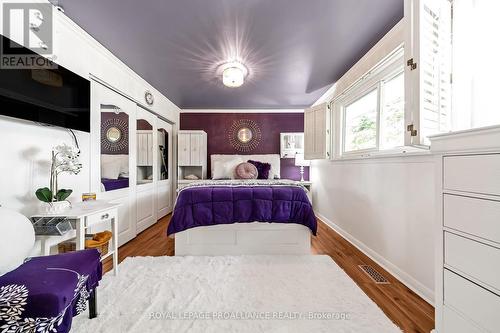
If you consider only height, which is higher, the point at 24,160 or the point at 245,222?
the point at 24,160

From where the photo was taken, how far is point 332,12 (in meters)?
1.78

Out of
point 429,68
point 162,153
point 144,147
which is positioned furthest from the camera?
point 162,153

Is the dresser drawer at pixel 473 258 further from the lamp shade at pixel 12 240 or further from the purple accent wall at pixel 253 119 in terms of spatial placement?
the purple accent wall at pixel 253 119

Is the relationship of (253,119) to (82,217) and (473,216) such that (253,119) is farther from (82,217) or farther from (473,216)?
(473,216)

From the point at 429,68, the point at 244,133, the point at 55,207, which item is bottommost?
the point at 55,207

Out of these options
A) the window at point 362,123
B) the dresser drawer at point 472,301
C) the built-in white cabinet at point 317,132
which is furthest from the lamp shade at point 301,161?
the dresser drawer at point 472,301

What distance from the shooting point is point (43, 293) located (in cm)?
92

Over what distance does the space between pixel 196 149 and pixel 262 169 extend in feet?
5.07

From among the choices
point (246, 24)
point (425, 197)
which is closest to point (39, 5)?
point (246, 24)

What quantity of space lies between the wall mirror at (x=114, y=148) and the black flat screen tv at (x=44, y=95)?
455mm

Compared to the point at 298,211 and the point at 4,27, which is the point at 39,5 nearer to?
the point at 4,27

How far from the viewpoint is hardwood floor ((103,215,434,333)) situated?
4.85ft

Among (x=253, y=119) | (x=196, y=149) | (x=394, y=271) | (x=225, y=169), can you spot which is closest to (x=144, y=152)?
(x=196, y=149)

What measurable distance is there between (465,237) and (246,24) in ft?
7.14
